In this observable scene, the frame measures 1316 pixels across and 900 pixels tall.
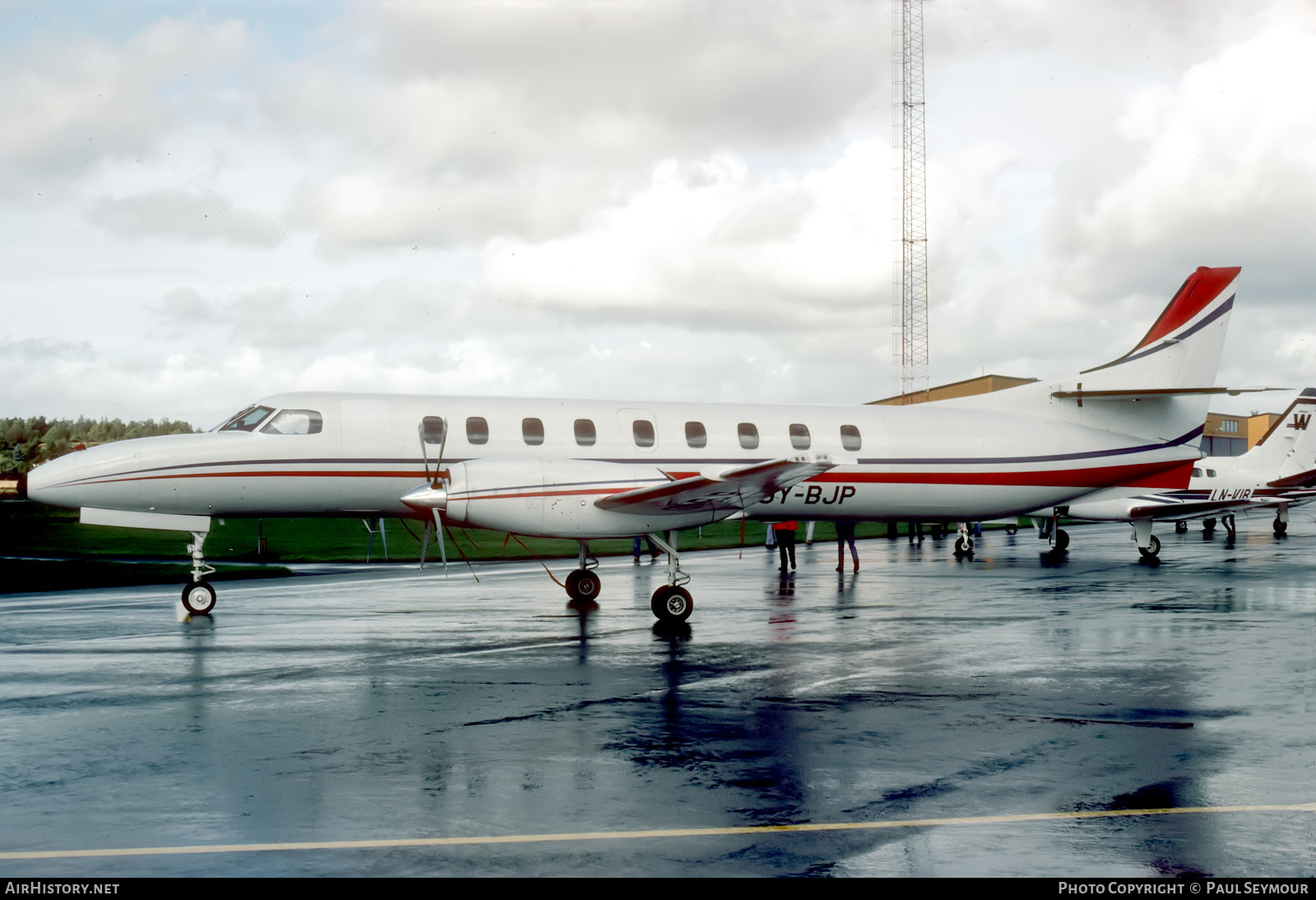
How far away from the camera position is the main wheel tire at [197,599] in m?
17.3

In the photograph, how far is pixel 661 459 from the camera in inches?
726

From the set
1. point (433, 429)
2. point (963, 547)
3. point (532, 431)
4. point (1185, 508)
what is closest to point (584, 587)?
point (532, 431)

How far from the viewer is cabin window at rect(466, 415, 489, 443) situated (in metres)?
17.6

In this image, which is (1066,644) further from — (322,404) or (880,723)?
(322,404)

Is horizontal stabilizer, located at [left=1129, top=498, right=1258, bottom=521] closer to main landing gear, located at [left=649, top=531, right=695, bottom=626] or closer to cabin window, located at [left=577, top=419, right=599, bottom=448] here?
cabin window, located at [left=577, top=419, right=599, bottom=448]

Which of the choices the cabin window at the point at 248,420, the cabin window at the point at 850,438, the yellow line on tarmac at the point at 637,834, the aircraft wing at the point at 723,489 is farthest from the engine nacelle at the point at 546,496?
the yellow line on tarmac at the point at 637,834

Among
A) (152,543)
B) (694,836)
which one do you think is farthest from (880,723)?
(152,543)

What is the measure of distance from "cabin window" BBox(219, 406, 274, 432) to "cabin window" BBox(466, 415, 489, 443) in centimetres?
327

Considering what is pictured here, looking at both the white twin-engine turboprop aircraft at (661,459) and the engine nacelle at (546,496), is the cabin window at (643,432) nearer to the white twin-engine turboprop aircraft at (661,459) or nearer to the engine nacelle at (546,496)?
the white twin-engine turboprop aircraft at (661,459)

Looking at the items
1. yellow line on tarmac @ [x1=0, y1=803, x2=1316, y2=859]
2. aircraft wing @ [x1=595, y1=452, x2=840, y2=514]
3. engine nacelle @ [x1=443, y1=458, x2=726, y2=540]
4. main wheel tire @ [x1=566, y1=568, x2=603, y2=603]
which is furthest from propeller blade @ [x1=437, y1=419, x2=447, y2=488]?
yellow line on tarmac @ [x1=0, y1=803, x2=1316, y2=859]

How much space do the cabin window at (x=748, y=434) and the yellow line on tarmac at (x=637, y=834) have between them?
13.1 metres

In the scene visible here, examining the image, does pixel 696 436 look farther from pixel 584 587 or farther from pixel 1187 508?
pixel 1187 508
